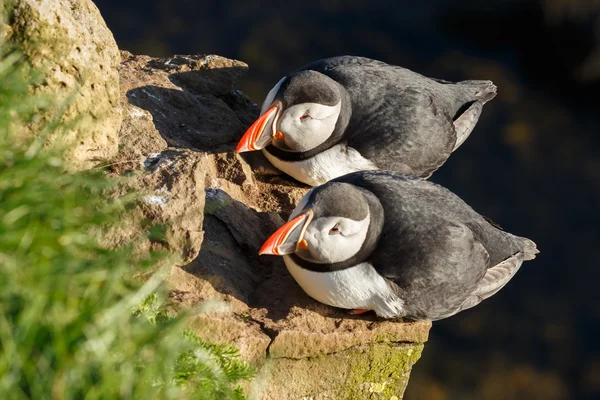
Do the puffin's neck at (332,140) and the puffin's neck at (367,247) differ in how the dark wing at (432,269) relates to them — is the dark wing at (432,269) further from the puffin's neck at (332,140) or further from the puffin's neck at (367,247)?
the puffin's neck at (332,140)

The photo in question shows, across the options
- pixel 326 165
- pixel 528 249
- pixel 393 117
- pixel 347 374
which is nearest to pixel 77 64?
pixel 326 165

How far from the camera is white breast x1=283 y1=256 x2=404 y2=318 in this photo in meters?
5.11

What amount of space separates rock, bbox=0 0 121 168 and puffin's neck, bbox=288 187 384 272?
126cm

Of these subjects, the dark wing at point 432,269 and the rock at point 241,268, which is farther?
the dark wing at point 432,269

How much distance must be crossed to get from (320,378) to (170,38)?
19.8 ft

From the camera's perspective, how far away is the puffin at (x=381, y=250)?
5004 millimetres

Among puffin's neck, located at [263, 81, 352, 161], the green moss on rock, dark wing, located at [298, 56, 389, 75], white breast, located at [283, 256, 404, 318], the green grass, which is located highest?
the green grass

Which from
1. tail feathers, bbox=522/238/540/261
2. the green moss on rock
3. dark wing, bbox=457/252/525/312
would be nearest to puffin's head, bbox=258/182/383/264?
the green moss on rock

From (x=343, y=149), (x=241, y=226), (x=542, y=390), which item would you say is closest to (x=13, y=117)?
(x=241, y=226)

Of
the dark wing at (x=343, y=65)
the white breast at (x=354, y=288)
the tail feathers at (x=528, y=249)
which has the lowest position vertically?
the tail feathers at (x=528, y=249)

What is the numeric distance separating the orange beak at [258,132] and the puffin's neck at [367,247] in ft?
3.35

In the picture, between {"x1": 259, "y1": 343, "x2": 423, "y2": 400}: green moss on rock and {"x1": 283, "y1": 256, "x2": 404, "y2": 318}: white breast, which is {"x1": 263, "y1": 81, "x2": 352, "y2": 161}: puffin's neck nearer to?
{"x1": 283, "y1": 256, "x2": 404, "y2": 318}: white breast

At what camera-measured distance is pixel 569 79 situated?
9.84 m

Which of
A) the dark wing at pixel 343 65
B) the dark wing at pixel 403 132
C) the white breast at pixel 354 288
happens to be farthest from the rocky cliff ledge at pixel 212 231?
the dark wing at pixel 343 65
